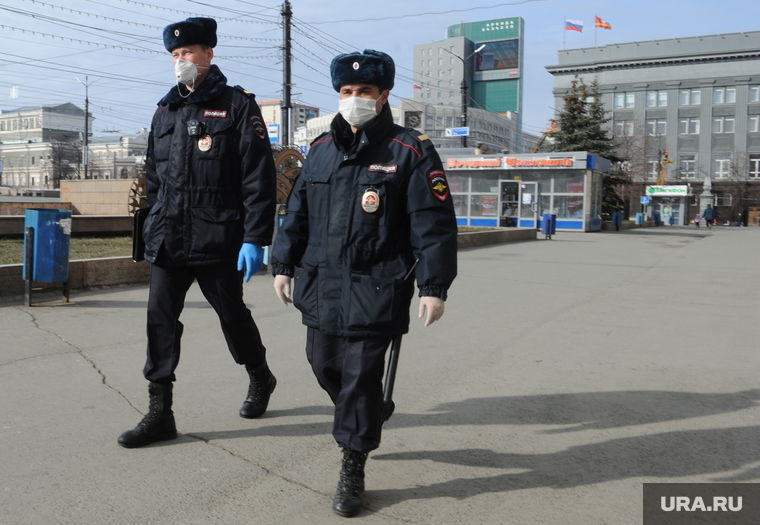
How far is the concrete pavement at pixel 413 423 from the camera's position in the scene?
2885 millimetres

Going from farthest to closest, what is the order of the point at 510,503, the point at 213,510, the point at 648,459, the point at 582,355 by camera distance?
the point at 582,355 < the point at 648,459 < the point at 510,503 < the point at 213,510

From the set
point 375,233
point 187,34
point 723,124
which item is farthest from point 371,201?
point 723,124

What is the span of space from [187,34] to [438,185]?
61.7 inches

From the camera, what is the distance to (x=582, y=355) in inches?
227

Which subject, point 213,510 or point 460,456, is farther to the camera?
point 460,456

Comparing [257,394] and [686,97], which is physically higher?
[686,97]

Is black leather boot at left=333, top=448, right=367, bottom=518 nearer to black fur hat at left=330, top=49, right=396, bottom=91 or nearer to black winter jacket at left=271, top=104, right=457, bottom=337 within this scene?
black winter jacket at left=271, top=104, right=457, bottom=337

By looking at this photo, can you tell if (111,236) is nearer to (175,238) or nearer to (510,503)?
(175,238)

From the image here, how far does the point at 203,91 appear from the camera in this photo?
3.48 meters

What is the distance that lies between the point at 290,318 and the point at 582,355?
2.85 metres

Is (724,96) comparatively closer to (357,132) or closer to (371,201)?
(357,132)

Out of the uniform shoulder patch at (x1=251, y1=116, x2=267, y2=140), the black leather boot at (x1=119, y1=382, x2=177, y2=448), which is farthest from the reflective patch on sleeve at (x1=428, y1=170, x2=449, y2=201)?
the black leather boot at (x1=119, y1=382, x2=177, y2=448)

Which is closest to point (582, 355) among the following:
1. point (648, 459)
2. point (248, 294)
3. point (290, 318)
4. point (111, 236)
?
point (648, 459)

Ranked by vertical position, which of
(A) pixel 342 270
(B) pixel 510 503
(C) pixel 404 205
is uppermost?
(C) pixel 404 205
